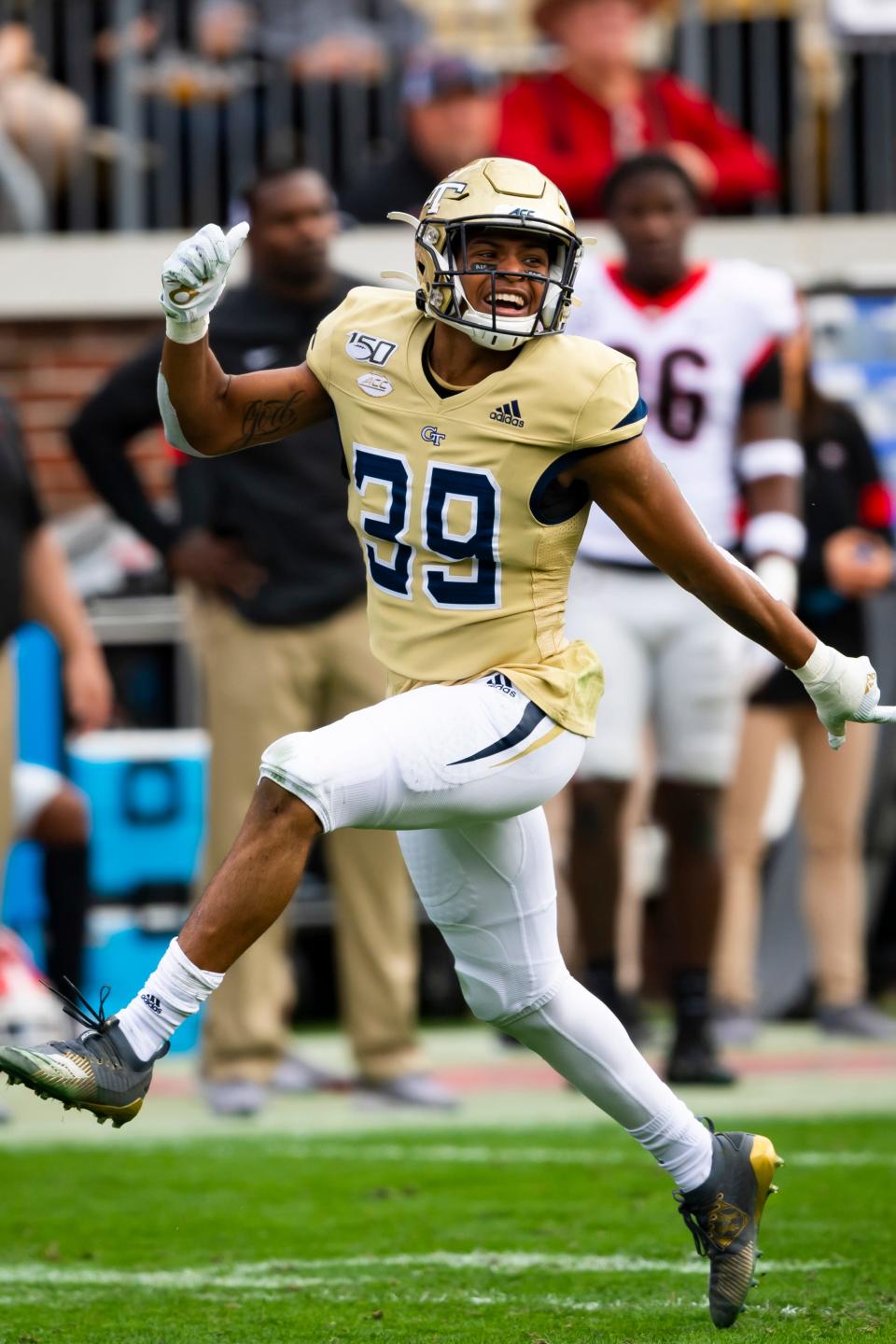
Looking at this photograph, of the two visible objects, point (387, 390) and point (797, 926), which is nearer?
point (387, 390)

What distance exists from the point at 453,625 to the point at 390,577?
0.15m

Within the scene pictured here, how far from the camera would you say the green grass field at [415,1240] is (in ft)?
12.7

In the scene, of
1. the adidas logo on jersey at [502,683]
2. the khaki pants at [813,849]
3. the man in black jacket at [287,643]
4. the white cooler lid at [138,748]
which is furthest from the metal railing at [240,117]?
the adidas logo on jersey at [502,683]

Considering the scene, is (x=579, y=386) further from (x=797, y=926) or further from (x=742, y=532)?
(x=797, y=926)

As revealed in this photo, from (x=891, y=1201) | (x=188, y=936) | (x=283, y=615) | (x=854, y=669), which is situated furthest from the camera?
(x=283, y=615)

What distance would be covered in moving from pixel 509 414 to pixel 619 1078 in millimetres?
1148

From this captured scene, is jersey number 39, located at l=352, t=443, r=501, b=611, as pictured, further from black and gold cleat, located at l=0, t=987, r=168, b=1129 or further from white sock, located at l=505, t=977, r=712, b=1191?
black and gold cleat, located at l=0, t=987, r=168, b=1129

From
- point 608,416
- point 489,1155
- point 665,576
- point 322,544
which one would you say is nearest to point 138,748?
point 322,544

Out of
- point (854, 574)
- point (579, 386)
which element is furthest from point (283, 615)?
point (579, 386)

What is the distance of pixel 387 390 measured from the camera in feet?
12.7

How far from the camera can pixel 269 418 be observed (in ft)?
13.2

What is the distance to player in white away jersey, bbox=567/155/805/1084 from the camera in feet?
21.0

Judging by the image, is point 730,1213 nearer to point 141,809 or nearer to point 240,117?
point 141,809

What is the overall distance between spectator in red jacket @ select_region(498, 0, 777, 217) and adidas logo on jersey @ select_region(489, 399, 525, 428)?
16.5 ft
